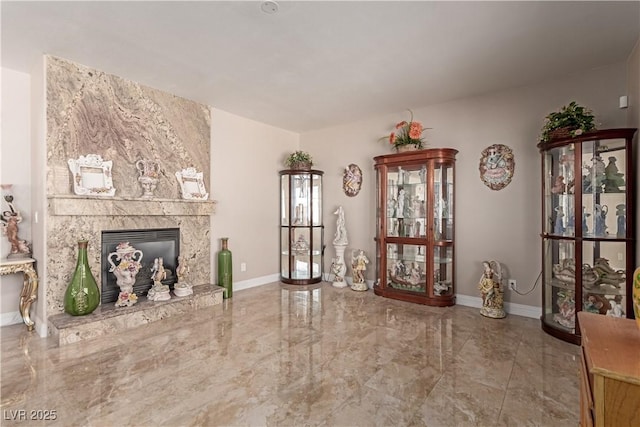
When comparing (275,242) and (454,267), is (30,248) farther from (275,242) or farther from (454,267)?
(454,267)

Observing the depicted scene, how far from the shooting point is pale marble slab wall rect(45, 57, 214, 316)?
116 inches

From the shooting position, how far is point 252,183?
16.1 ft

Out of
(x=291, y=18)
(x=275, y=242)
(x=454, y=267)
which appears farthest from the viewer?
(x=275, y=242)

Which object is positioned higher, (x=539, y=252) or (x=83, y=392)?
(x=539, y=252)

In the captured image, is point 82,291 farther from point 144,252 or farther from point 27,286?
point 144,252

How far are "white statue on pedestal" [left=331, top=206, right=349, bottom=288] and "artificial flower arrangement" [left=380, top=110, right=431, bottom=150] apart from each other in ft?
4.55

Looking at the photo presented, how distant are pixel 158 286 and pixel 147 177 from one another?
4.10 feet

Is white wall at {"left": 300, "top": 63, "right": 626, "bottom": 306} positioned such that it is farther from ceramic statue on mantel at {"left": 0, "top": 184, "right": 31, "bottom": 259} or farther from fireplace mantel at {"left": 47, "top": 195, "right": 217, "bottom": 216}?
ceramic statue on mantel at {"left": 0, "top": 184, "right": 31, "bottom": 259}

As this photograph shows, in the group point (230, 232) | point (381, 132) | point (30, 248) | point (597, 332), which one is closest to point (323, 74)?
point (381, 132)

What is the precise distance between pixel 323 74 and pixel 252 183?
7.38 ft

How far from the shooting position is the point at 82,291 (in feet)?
9.46

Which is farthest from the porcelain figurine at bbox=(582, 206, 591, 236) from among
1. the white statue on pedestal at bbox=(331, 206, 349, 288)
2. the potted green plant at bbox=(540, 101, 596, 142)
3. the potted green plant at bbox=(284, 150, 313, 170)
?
the potted green plant at bbox=(284, 150, 313, 170)

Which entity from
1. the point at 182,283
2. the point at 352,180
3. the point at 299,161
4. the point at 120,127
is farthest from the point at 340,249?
the point at 120,127

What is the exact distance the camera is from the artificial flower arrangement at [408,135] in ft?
13.2
